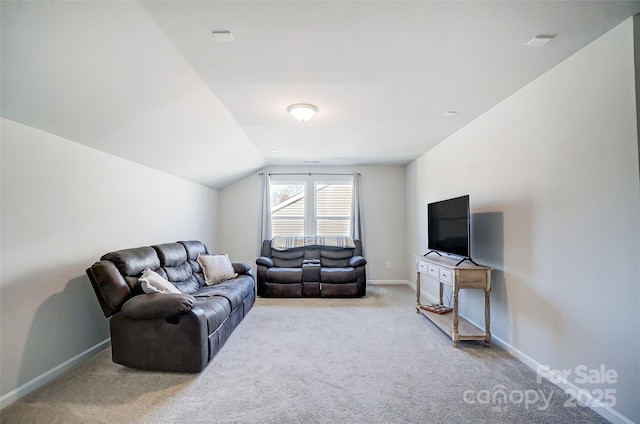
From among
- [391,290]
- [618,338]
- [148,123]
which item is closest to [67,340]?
[148,123]

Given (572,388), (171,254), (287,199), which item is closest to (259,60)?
(171,254)

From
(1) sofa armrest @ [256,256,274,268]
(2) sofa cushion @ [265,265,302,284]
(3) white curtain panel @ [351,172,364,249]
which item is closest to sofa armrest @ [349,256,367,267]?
(3) white curtain panel @ [351,172,364,249]

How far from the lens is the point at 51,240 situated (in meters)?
2.43

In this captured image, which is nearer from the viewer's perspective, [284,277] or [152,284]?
[152,284]

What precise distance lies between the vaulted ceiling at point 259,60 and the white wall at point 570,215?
0.84ft

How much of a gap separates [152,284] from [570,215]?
3452mm

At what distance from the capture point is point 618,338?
188cm

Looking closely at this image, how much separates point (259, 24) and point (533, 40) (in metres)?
1.75

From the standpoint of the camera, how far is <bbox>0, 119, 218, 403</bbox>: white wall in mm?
2102

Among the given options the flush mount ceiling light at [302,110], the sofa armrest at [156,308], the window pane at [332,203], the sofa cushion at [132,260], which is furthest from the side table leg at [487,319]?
A: the window pane at [332,203]

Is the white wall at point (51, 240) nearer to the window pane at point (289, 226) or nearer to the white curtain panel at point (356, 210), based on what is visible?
the window pane at point (289, 226)

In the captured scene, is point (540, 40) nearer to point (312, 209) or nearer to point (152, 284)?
point (152, 284)

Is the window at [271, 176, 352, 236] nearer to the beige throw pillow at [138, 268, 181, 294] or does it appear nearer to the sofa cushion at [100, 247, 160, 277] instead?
the sofa cushion at [100, 247, 160, 277]

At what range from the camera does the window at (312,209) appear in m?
6.29
